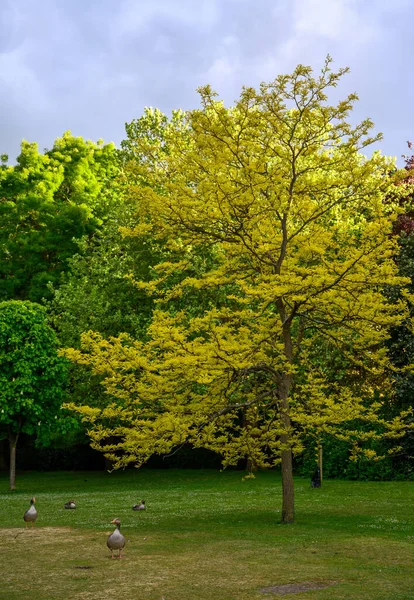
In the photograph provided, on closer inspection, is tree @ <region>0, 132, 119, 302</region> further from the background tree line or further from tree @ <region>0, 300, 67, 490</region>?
the background tree line

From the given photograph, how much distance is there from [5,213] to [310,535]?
35239 millimetres

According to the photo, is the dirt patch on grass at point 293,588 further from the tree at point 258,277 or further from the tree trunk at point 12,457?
the tree trunk at point 12,457

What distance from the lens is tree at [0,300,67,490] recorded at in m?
36.5

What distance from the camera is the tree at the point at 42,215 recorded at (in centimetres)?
4731

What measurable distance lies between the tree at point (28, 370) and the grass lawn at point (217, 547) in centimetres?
553

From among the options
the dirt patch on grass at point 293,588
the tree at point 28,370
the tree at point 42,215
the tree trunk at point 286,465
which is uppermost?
the tree at point 42,215

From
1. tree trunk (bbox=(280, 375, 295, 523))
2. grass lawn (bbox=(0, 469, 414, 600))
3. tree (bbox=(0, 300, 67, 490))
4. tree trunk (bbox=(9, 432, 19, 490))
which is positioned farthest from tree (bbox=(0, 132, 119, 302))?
tree trunk (bbox=(280, 375, 295, 523))

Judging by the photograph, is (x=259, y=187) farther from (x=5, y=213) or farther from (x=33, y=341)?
(x=5, y=213)

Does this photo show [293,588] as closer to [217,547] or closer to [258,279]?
[217,547]

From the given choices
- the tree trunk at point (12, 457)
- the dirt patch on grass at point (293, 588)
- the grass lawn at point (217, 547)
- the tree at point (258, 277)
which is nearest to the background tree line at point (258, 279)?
the tree at point (258, 277)

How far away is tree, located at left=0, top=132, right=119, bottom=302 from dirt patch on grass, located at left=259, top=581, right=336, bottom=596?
113ft

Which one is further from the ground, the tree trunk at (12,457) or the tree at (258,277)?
the tree at (258,277)

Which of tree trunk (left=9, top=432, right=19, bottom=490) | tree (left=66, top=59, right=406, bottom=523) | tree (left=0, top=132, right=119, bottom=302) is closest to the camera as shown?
tree (left=66, top=59, right=406, bottom=523)

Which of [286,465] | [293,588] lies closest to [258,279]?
[286,465]
